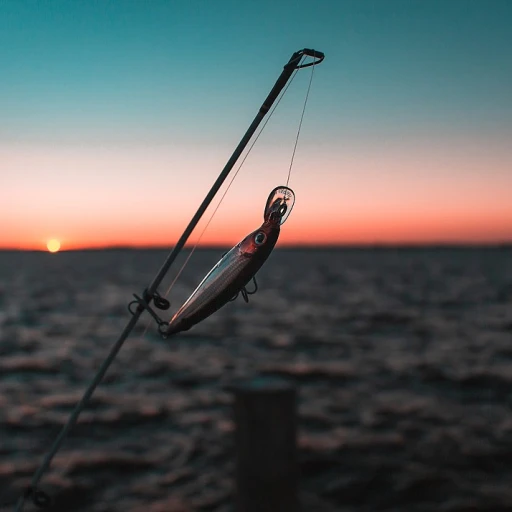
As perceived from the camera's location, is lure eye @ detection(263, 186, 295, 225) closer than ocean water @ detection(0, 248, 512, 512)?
Yes

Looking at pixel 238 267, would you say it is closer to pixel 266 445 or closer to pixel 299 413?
pixel 266 445

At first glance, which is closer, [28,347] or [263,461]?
[263,461]

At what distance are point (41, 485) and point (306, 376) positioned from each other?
504 inches

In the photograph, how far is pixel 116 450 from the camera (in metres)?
15.9

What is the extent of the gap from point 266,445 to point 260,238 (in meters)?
4.09

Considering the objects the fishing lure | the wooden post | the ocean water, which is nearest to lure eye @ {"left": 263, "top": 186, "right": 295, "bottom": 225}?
the fishing lure

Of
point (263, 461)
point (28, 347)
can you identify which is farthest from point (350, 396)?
point (28, 347)

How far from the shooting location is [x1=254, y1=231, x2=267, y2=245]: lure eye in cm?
348

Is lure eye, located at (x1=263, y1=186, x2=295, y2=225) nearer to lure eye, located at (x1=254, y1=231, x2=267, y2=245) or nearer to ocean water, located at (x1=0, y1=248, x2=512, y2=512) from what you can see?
lure eye, located at (x1=254, y1=231, x2=267, y2=245)

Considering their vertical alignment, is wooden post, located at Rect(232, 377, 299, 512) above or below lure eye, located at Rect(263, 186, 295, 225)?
below

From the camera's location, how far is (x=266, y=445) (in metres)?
6.98

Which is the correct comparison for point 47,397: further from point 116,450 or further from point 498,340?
point 498,340

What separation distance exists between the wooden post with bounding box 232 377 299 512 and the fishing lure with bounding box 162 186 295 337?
3481mm

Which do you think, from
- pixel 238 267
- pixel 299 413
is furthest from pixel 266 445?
pixel 299 413
